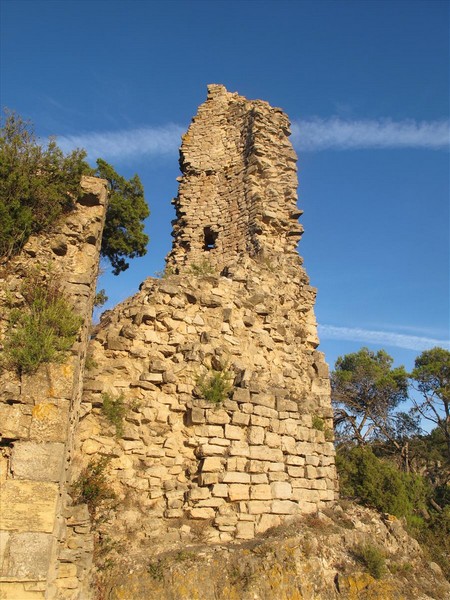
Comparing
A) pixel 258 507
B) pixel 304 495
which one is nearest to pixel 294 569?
pixel 258 507

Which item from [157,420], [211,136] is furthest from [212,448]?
[211,136]

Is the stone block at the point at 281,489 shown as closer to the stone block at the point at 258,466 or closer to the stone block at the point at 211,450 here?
the stone block at the point at 258,466

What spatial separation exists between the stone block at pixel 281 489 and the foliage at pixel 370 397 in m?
12.9

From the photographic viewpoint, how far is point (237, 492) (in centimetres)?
649

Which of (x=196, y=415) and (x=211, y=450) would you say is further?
(x=196, y=415)

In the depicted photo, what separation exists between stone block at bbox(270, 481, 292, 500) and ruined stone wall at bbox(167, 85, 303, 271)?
4665 millimetres

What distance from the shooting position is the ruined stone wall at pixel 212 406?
6.22 m

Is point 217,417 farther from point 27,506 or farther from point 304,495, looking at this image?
point 27,506

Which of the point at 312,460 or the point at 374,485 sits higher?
the point at 312,460

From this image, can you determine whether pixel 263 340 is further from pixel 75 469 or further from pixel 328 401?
pixel 75 469

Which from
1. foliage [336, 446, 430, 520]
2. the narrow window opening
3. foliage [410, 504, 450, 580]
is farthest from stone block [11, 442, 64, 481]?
the narrow window opening

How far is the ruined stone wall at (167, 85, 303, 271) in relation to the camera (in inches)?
417

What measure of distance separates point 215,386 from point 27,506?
327 cm

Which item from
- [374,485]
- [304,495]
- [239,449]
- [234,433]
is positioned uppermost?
[234,433]
